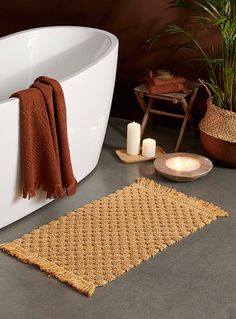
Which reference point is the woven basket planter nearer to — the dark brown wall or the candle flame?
the candle flame

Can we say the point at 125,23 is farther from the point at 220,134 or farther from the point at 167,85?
the point at 220,134

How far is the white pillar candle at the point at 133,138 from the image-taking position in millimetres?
4262

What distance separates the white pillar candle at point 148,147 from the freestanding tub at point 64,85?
0.32m

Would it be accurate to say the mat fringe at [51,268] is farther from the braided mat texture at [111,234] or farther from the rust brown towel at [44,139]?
the rust brown towel at [44,139]

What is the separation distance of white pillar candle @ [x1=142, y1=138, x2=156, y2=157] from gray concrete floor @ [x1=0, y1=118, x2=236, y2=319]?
1.96 ft

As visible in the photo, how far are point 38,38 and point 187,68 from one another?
99cm

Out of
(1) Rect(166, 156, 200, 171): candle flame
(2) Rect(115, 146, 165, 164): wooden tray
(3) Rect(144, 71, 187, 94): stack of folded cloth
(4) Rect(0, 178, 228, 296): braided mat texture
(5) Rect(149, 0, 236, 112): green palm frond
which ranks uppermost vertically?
(5) Rect(149, 0, 236, 112): green palm frond

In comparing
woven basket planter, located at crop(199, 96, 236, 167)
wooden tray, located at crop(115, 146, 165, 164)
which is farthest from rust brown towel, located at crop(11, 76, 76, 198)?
woven basket planter, located at crop(199, 96, 236, 167)

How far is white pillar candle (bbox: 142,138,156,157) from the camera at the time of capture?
4.24 meters

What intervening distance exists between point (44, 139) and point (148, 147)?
3.41ft

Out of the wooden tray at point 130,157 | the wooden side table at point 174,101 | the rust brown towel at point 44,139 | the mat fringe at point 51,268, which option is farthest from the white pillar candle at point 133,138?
the mat fringe at point 51,268

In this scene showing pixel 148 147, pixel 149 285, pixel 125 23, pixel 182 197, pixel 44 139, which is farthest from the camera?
pixel 125 23

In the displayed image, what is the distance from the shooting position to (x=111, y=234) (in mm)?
3414

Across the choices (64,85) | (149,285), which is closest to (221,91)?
(64,85)
